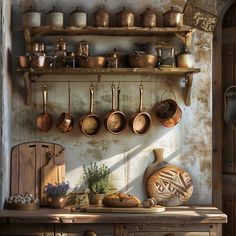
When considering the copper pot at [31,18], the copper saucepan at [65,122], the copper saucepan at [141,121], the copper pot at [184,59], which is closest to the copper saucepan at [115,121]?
the copper saucepan at [141,121]

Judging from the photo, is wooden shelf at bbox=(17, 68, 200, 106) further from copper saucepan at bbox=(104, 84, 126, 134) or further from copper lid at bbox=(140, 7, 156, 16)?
copper lid at bbox=(140, 7, 156, 16)

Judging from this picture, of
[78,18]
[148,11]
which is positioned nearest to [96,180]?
[78,18]

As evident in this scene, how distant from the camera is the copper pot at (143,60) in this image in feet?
15.3

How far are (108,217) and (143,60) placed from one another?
1219mm

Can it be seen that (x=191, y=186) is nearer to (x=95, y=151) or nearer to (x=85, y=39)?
(x=95, y=151)

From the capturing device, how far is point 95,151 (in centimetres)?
488

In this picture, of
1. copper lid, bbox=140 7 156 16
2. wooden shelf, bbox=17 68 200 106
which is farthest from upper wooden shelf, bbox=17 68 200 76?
copper lid, bbox=140 7 156 16

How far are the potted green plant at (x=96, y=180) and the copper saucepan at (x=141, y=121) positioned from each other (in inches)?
15.7

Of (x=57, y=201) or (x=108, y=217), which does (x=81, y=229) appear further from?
(x=57, y=201)

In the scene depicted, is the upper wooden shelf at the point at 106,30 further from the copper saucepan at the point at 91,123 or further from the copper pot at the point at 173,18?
the copper saucepan at the point at 91,123

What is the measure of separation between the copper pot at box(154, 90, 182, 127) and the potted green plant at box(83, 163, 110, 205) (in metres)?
0.59

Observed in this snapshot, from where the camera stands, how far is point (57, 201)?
4629 mm

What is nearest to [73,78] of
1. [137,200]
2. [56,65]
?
[56,65]

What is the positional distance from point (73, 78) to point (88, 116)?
34 centimetres
